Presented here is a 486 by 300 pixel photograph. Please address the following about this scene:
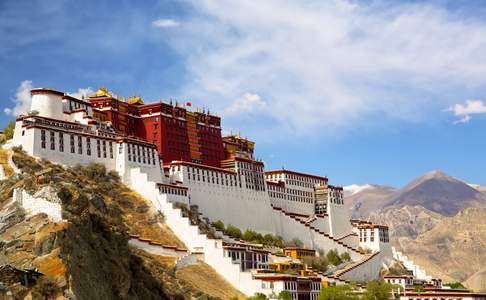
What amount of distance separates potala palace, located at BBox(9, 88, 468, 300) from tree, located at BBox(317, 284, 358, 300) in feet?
5.12

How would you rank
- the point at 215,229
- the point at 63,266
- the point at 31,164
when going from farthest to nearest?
1. the point at 215,229
2. the point at 31,164
3. the point at 63,266

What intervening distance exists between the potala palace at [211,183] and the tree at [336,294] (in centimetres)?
156

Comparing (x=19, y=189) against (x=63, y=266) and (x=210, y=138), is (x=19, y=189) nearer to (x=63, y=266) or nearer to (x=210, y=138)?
(x=63, y=266)

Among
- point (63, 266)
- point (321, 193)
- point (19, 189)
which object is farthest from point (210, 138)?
point (63, 266)

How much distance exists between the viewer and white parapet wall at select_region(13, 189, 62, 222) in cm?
5216

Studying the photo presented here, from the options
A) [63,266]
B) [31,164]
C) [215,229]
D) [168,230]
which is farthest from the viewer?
[215,229]

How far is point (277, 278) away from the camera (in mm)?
79312

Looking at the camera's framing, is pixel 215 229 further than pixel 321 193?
No

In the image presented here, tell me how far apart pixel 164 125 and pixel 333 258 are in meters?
26.1

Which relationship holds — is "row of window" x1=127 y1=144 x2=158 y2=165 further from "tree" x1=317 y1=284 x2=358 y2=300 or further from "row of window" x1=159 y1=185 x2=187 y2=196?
"tree" x1=317 y1=284 x2=358 y2=300

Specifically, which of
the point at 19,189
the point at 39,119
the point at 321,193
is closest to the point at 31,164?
the point at 39,119

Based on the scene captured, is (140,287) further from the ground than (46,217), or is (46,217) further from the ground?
(46,217)

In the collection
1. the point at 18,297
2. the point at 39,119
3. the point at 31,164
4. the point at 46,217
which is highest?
the point at 39,119

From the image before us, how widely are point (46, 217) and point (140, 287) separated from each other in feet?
27.6
